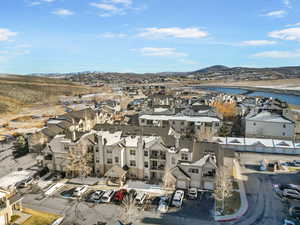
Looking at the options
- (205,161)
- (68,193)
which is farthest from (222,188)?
(68,193)

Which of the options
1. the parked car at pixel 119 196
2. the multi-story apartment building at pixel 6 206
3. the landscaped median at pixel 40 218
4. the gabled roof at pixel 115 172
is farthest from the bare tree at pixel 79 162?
the multi-story apartment building at pixel 6 206

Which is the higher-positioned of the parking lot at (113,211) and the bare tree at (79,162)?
the bare tree at (79,162)

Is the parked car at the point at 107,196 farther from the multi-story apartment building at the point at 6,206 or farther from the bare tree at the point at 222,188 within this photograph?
the bare tree at the point at 222,188

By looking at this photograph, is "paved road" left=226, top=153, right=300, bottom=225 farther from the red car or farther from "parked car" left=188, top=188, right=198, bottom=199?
the red car

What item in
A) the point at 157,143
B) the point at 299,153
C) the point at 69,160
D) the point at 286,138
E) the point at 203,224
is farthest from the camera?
the point at 286,138

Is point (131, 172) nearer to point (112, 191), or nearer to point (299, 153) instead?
point (112, 191)

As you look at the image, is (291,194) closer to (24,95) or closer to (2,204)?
(2,204)

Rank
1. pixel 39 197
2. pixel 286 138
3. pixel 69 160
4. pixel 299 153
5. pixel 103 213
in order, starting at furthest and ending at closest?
pixel 286 138, pixel 299 153, pixel 69 160, pixel 39 197, pixel 103 213

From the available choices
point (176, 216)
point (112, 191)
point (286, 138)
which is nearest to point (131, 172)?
point (112, 191)
